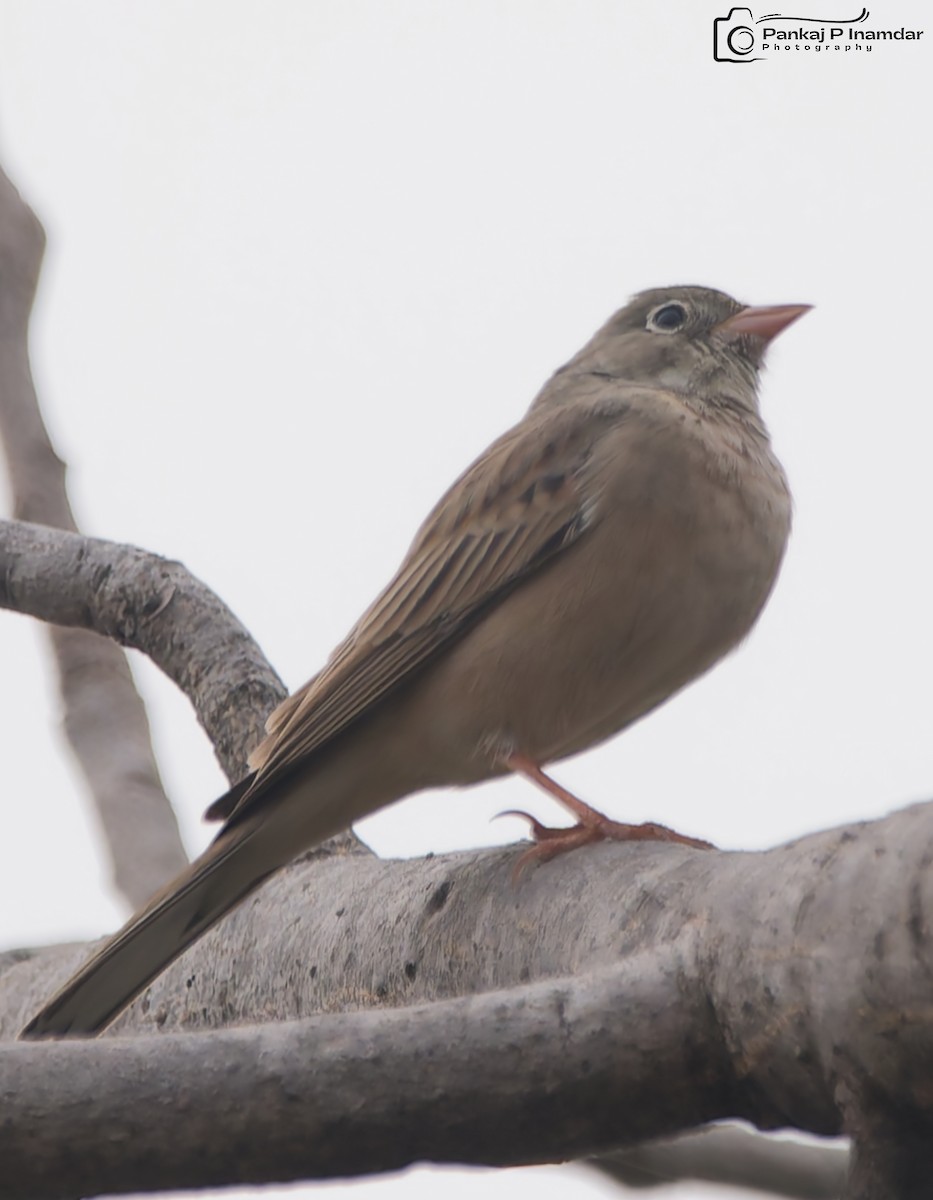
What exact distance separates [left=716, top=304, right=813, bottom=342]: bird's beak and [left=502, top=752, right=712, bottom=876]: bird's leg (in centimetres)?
210

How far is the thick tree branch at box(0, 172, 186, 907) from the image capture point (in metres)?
5.25

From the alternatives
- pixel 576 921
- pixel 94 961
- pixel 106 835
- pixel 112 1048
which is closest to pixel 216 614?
pixel 106 835

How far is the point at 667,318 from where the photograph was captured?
592 centimetres

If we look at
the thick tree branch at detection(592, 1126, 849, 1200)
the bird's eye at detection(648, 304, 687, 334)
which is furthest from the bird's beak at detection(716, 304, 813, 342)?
the thick tree branch at detection(592, 1126, 849, 1200)

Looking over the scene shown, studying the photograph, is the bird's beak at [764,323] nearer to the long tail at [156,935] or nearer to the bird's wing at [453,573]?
the bird's wing at [453,573]

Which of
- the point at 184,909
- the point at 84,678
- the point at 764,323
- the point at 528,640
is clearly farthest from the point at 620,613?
the point at 84,678

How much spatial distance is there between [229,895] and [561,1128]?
233cm

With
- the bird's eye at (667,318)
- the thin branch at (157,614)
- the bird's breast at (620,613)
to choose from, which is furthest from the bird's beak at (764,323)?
the thin branch at (157,614)

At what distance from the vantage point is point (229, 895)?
4.32 m

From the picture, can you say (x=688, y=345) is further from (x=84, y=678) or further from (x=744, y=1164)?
(x=744, y=1164)

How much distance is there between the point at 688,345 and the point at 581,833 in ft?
7.86

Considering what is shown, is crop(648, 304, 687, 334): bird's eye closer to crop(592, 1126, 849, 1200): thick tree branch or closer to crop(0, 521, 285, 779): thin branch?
crop(0, 521, 285, 779): thin branch

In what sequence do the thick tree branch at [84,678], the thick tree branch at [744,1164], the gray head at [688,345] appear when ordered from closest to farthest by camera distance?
the thick tree branch at [744,1164]
the thick tree branch at [84,678]
the gray head at [688,345]

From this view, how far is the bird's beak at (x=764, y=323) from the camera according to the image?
5816mm
